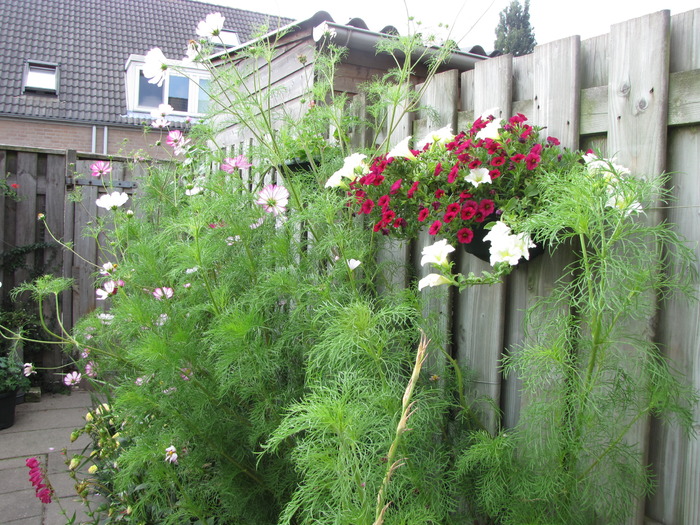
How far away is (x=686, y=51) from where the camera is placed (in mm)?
1541

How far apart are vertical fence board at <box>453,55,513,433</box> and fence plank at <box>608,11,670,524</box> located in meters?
0.42

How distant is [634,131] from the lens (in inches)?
63.7

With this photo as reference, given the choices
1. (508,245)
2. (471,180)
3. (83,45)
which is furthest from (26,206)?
(83,45)

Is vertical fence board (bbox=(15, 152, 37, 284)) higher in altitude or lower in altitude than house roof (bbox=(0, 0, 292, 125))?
lower

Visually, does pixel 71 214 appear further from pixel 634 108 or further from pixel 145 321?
pixel 634 108

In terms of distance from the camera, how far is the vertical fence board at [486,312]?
202cm

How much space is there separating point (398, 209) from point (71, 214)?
15.7ft

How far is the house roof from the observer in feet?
47.5

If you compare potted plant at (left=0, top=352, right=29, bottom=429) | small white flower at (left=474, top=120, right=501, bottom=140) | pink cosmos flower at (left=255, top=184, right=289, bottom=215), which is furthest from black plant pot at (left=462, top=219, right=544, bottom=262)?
potted plant at (left=0, top=352, right=29, bottom=429)

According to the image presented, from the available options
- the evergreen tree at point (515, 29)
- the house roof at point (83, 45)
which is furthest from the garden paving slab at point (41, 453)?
the evergreen tree at point (515, 29)

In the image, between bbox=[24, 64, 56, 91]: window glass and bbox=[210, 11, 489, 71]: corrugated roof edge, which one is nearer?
bbox=[210, 11, 489, 71]: corrugated roof edge

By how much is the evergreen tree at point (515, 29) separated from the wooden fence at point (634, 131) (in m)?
27.9

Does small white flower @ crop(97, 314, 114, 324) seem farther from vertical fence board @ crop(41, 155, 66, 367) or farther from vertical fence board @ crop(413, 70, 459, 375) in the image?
vertical fence board @ crop(41, 155, 66, 367)

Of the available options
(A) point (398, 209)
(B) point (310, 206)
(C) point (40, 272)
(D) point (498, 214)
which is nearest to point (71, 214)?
(C) point (40, 272)
